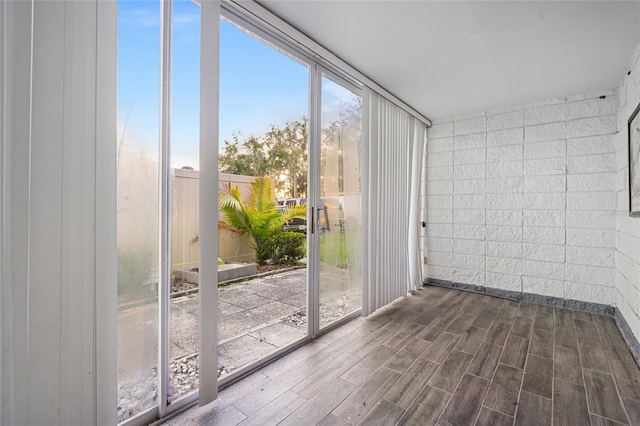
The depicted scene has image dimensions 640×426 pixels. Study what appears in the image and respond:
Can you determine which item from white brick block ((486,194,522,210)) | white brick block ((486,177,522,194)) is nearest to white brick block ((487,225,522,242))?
white brick block ((486,194,522,210))

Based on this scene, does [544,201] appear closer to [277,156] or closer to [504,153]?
[504,153]

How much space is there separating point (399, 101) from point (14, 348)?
358 centimetres

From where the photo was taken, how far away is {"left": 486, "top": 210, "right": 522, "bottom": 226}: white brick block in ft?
11.8

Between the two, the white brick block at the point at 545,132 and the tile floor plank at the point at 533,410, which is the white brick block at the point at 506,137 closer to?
the white brick block at the point at 545,132

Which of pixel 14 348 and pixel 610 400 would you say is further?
pixel 610 400

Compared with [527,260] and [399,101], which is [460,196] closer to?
[527,260]

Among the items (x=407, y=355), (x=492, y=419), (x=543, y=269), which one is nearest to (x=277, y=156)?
(x=407, y=355)

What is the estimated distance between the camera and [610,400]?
171cm

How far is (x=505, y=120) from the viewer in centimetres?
370

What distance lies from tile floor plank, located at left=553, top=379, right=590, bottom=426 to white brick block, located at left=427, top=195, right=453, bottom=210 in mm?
2566

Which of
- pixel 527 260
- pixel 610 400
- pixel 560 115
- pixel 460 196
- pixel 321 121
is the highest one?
pixel 560 115

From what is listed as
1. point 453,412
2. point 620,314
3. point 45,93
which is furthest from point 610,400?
point 45,93

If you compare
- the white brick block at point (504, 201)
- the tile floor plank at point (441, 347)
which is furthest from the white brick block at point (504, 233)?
the tile floor plank at point (441, 347)

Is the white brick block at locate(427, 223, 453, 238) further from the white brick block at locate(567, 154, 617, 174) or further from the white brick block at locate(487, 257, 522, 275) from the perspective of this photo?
the white brick block at locate(567, 154, 617, 174)
